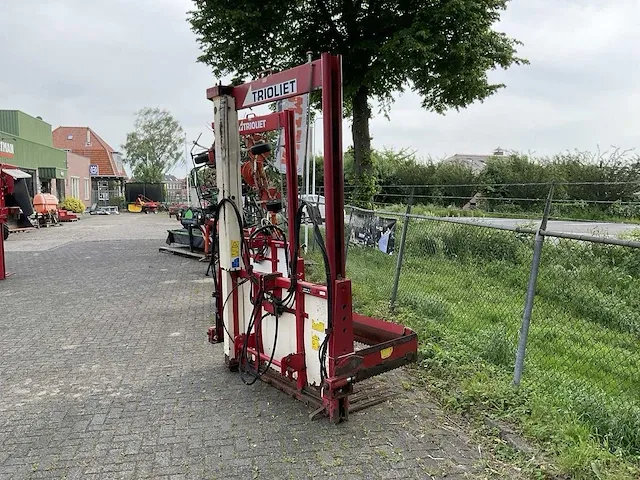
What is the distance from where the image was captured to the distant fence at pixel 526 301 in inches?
156

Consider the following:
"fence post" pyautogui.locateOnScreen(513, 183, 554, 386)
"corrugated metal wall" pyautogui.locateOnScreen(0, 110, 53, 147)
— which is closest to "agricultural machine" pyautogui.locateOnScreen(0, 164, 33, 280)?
"corrugated metal wall" pyautogui.locateOnScreen(0, 110, 53, 147)

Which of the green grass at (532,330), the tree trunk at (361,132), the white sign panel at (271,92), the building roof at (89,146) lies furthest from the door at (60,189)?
the white sign panel at (271,92)

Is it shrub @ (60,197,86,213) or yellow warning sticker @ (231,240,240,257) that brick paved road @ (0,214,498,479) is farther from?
shrub @ (60,197,86,213)

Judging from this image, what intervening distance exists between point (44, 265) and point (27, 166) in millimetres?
17807

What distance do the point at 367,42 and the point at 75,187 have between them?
104 ft

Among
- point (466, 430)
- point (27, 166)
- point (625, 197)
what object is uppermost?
point (27, 166)

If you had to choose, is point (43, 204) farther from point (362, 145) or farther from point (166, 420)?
point (166, 420)

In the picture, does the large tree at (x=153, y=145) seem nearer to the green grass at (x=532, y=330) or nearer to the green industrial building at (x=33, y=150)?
the green industrial building at (x=33, y=150)

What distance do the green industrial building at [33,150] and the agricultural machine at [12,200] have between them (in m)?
3.19

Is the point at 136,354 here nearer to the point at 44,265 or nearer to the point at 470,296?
the point at 470,296

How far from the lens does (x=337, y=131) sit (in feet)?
11.2

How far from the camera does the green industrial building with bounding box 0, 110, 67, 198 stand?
24789 millimetres

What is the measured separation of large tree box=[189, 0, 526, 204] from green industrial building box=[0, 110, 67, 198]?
13167 mm

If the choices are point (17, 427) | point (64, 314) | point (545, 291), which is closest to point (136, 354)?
point (17, 427)
